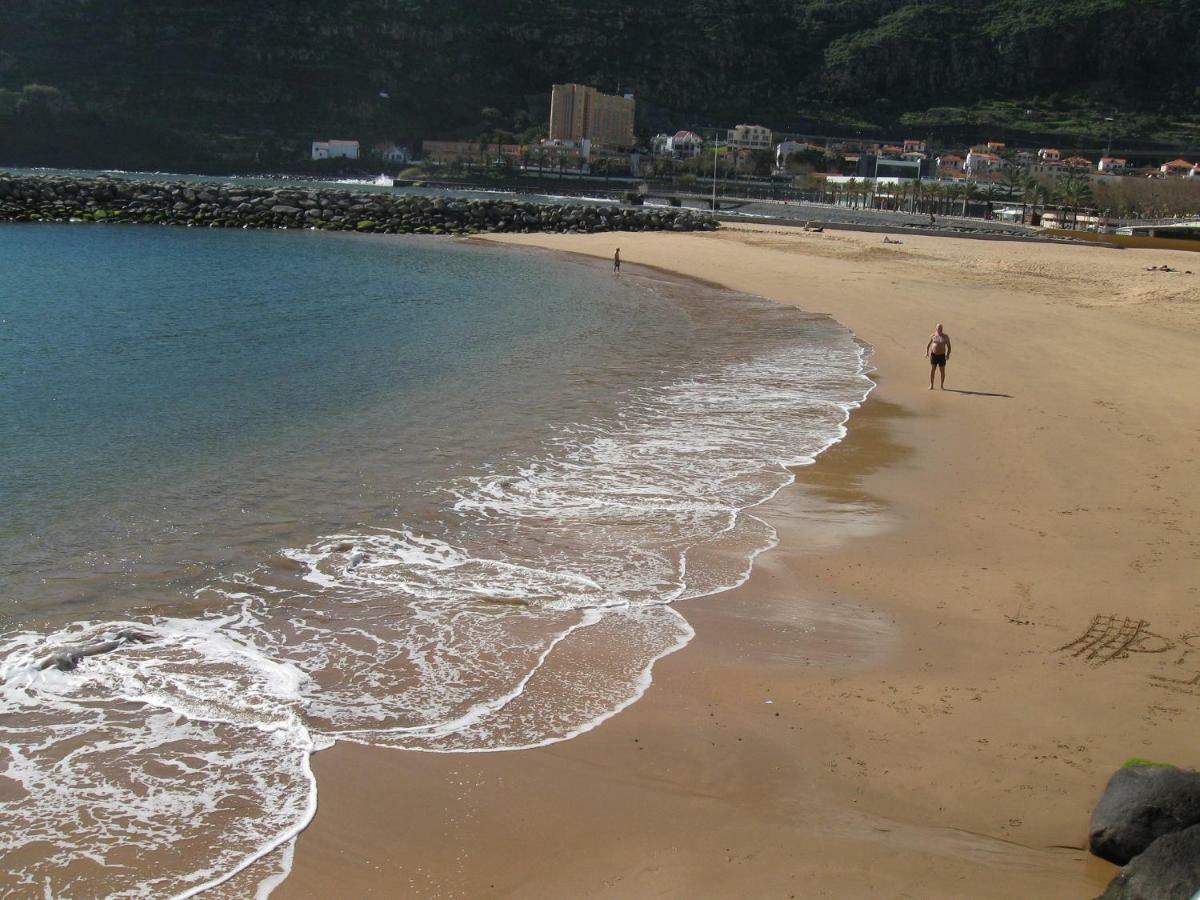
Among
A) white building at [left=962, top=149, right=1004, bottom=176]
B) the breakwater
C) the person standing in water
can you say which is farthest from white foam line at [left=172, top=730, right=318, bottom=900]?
white building at [left=962, top=149, right=1004, bottom=176]

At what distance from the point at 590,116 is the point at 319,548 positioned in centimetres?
16541

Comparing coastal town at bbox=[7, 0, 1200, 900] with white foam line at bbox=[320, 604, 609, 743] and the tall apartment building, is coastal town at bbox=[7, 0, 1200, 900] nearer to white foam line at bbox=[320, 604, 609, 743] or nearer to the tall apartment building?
white foam line at bbox=[320, 604, 609, 743]

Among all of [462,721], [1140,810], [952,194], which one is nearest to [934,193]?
[952,194]

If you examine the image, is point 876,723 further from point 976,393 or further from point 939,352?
point 939,352

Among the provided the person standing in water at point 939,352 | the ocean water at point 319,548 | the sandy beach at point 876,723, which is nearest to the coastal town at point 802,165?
the person standing in water at point 939,352

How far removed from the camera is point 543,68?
7293 inches

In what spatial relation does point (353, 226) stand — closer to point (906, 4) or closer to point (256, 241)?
point (256, 241)

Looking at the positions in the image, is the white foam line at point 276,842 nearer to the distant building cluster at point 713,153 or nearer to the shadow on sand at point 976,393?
the shadow on sand at point 976,393

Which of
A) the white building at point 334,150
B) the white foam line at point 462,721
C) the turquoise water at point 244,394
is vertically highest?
the white building at point 334,150

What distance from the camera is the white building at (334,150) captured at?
492 ft

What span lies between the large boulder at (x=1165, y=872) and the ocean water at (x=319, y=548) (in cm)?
309

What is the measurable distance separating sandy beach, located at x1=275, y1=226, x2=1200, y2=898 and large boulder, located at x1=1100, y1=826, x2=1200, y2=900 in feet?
1.75

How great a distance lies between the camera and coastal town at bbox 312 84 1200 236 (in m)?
94.8

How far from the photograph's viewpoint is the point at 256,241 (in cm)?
5112
